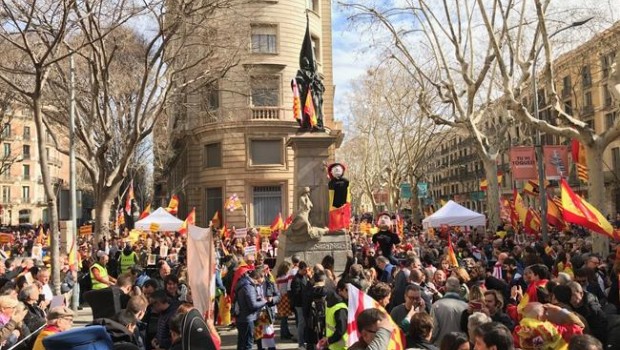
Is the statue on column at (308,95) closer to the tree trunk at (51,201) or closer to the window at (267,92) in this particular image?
the tree trunk at (51,201)

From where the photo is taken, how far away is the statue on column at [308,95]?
1563 cm

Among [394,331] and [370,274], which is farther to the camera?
[370,274]

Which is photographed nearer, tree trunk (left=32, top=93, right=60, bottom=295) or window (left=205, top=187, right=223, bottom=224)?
tree trunk (left=32, top=93, right=60, bottom=295)

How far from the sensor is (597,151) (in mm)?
15344

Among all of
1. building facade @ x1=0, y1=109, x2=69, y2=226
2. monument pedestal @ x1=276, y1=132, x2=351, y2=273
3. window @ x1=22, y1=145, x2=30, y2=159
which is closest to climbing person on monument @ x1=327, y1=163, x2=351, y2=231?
monument pedestal @ x1=276, y1=132, x2=351, y2=273

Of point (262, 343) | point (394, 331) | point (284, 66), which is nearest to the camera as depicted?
point (394, 331)

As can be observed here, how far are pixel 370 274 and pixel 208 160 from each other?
95.4ft

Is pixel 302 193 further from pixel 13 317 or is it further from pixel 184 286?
pixel 13 317

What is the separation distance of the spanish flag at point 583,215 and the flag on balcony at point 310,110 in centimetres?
640

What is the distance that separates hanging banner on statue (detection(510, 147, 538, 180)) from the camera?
1998 cm

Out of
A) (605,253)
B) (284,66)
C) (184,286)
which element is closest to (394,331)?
(184,286)

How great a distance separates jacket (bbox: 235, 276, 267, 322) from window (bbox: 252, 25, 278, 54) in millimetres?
27486

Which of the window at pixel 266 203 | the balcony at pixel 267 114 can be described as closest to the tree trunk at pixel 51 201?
the window at pixel 266 203

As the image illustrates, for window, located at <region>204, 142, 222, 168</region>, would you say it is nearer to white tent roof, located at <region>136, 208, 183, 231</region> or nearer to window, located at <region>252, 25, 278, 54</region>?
window, located at <region>252, 25, 278, 54</region>
